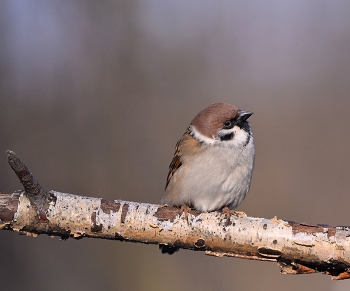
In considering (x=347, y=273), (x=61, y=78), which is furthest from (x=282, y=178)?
(x=347, y=273)

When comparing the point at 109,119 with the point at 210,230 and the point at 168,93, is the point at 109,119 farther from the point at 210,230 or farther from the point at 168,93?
the point at 210,230

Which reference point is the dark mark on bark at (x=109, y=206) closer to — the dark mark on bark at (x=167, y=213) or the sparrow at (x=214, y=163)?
the dark mark on bark at (x=167, y=213)

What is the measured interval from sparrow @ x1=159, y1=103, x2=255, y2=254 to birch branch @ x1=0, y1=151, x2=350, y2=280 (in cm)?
46

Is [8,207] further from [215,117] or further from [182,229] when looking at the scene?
[215,117]

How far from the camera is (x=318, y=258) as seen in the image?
243 centimetres

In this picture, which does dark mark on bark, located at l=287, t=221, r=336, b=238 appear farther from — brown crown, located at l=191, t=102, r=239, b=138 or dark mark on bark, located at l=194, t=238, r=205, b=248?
brown crown, located at l=191, t=102, r=239, b=138

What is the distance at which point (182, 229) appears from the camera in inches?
102

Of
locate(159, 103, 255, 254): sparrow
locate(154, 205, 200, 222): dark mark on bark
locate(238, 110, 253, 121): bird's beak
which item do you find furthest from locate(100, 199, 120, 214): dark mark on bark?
locate(238, 110, 253, 121): bird's beak

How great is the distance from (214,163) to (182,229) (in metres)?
0.65

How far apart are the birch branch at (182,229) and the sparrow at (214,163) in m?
0.46

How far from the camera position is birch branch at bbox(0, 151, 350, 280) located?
2.45m

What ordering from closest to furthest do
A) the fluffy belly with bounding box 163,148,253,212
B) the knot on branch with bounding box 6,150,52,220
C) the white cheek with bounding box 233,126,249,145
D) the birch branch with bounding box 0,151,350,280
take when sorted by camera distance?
the knot on branch with bounding box 6,150,52,220 < the birch branch with bounding box 0,151,350,280 < the fluffy belly with bounding box 163,148,253,212 < the white cheek with bounding box 233,126,249,145

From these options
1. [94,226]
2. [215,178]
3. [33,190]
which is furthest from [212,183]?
[33,190]

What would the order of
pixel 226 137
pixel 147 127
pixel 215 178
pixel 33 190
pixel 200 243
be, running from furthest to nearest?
pixel 147 127 < pixel 226 137 < pixel 215 178 < pixel 200 243 < pixel 33 190
